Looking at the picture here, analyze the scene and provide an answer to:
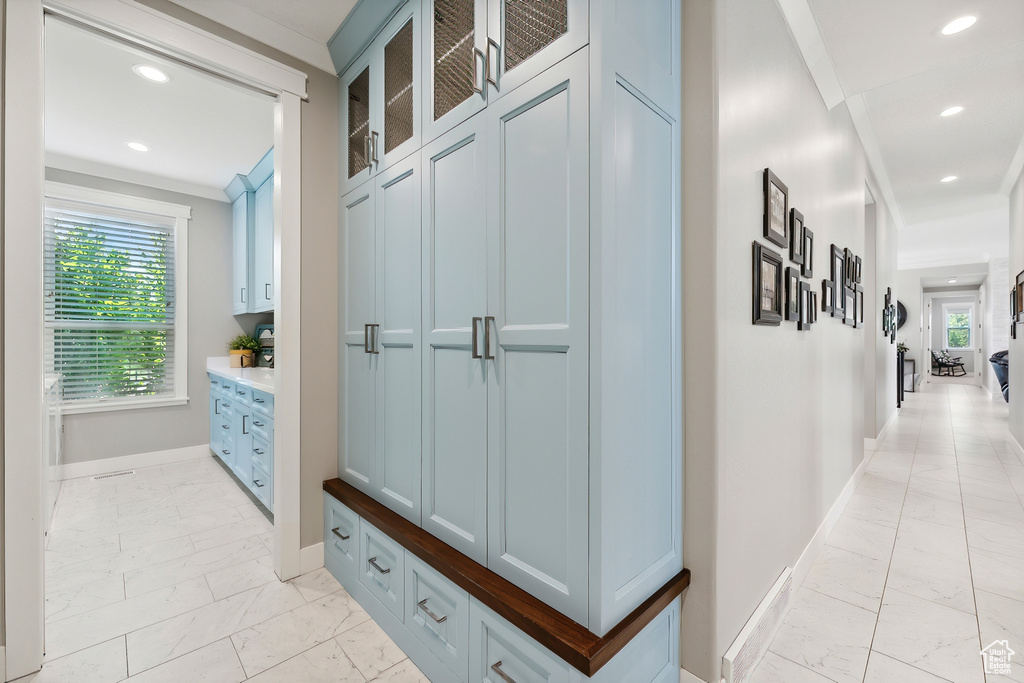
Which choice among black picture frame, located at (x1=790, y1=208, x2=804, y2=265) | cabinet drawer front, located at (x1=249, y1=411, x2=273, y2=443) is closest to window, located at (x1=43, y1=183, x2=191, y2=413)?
cabinet drawer front, located at (x1=249, y1=411, x2=273, y2=443)

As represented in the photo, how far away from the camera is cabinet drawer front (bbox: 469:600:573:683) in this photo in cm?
117

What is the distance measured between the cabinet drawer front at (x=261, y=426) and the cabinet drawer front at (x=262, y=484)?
24cm

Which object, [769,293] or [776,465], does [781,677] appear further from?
[769,293]

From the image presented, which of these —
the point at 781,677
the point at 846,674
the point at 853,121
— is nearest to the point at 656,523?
the point at 781,677

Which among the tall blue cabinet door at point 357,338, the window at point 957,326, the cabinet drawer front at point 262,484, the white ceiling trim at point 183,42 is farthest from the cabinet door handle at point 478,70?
the window at point 957,326

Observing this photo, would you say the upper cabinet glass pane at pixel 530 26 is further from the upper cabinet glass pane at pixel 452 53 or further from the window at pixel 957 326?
the window at pixel 957 326

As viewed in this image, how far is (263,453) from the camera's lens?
2938 millimetres

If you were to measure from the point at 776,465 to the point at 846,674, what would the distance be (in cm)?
72

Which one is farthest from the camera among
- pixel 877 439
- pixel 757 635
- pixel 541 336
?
pixel 877 439

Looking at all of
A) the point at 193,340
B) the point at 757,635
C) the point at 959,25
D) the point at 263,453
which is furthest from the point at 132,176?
the point at 959,25

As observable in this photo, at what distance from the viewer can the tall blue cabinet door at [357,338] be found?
208 cm

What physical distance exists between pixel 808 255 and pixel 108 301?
5.30 m

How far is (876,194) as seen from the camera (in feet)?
14.1

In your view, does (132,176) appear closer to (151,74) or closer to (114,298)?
(114,298)
